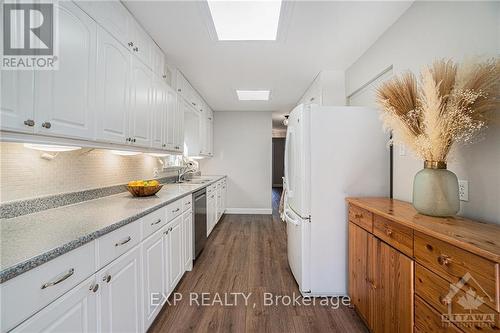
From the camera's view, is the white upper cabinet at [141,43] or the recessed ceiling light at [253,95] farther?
the recessed ceiling light at [253,95]

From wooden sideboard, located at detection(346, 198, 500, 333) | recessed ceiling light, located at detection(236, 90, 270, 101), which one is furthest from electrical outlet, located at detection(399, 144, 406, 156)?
recessed ceiling light, located at detection(236, 90, 270, 101)

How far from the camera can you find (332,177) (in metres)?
1.96

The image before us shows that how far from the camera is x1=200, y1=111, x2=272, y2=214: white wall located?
5441 mm

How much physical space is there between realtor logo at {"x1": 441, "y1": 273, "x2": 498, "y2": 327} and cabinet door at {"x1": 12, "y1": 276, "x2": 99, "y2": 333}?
154cm

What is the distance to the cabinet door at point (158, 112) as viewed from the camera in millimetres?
2195

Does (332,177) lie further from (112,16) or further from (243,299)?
(112,16)

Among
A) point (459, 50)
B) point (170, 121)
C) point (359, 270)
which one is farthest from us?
point (170, 121)

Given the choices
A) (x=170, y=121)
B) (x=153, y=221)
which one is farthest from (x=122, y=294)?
(x=170, y=121)

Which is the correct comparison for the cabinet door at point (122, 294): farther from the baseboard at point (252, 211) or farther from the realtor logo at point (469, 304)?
the baseboard at point (252, 211)

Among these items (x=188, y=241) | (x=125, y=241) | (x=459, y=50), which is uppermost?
(x=459, y=50)

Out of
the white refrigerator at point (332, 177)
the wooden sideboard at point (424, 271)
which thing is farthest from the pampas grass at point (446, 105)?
the white refrigerator at point (332, 177)

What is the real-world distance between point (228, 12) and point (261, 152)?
3.69m

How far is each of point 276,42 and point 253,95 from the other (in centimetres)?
200

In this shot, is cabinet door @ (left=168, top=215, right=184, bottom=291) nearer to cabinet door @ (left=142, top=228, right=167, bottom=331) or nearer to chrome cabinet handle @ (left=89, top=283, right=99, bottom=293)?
cabinet door @ (left=142, top=228, right=167, bottom=331)
